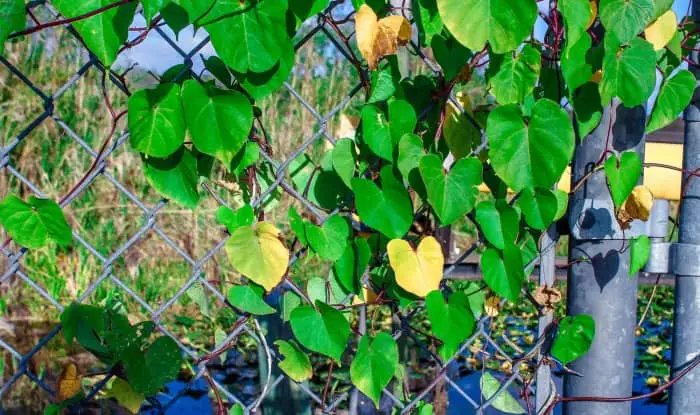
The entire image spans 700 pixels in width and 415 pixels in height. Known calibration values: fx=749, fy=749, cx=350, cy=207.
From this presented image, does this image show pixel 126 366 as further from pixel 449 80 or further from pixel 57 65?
pixel 57 65

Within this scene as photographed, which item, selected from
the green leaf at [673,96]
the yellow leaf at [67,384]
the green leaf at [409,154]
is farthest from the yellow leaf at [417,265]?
the yellow leaf at [67,384]

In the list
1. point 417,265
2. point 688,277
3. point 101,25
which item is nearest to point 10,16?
point 101,25

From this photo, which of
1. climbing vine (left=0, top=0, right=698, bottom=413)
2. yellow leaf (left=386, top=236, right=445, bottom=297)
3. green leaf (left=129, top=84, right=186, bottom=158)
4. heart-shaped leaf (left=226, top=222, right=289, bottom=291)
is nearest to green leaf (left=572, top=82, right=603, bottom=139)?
climbing vine (left=0, top=0, right=698, bottom=413)

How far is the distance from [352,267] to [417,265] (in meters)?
0.10

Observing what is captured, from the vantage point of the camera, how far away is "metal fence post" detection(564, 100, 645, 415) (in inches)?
48.6

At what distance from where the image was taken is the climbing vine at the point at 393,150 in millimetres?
1011

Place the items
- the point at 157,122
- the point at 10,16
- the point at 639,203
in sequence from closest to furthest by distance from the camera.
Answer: the point at 10,16 < the point at 157,122 < the point at 639,203

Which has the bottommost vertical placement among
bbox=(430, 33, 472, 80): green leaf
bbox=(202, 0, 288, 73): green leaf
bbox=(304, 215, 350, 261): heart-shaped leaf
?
bbox=(304, 215, 350, 261): heart-shaped leaf

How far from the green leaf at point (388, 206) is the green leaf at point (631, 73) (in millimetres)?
341

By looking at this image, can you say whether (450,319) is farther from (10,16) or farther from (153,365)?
Answer: (10,16)

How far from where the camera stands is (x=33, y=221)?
3.38ft

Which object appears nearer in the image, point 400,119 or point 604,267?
point 400,119

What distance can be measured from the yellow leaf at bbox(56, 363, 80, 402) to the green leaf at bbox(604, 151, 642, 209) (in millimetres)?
892

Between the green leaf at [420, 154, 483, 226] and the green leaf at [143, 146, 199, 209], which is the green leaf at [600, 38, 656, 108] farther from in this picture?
the green leaf at [143, 146, 199, 209]
